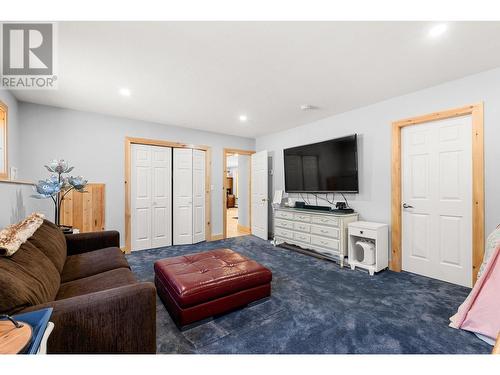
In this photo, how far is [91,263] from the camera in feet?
6.76

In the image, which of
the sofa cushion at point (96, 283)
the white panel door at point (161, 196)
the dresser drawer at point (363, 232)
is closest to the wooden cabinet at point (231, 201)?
the white panel door at point (161, 196)

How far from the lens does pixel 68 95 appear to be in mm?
2893

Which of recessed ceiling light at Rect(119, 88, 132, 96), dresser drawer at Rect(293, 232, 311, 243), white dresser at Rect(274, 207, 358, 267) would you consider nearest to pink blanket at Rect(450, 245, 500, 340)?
white dresser at Rect(274, 207, 358, 267)

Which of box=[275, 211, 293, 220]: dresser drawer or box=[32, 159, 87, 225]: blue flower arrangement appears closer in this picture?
box=[32, 159, 87, 225]: blue flower arrangement

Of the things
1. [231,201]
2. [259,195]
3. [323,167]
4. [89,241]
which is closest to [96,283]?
[89,241]

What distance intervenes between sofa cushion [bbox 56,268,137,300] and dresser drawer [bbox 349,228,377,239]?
2.71m

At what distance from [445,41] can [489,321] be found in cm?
220

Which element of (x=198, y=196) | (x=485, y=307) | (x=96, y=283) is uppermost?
(x=198, y=196)

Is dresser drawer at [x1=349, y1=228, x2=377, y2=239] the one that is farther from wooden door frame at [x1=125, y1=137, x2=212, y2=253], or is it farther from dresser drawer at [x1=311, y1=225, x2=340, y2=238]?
wooden door frame at [x1=125, y1=137, x2=212, y2=253]

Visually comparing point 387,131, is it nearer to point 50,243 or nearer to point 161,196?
point 161,196

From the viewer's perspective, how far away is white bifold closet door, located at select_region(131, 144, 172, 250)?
12.9 feet

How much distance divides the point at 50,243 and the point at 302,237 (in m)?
3.19

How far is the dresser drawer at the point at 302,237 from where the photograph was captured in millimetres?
3654

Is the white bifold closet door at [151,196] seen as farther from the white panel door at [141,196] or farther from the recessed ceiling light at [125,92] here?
the recessed ceiling light at [125,92]
